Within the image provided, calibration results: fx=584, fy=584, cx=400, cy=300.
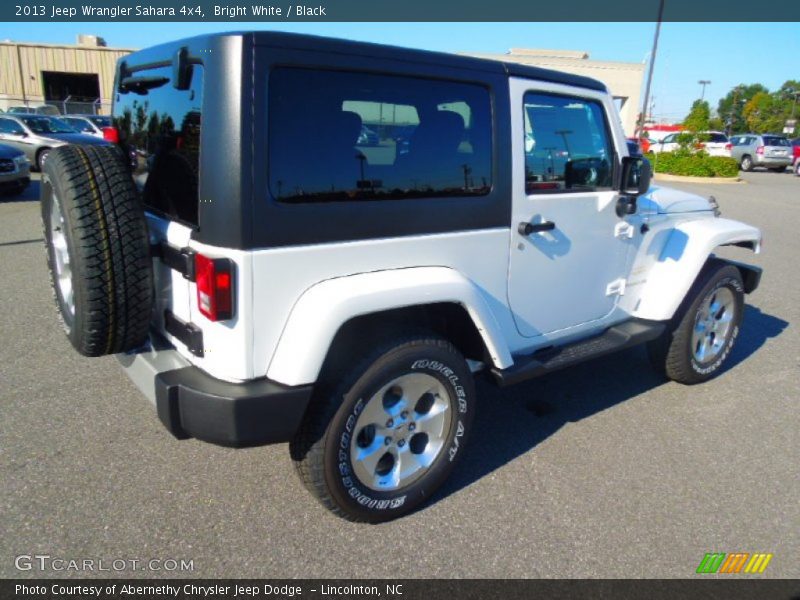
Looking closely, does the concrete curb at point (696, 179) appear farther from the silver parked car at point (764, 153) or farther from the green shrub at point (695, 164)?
the silver parked car at point (764, 153)

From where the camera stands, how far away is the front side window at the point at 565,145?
302 cm

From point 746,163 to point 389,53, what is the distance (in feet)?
102

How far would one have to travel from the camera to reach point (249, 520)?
2.66 meters

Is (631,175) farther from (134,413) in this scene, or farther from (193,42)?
(134,413)

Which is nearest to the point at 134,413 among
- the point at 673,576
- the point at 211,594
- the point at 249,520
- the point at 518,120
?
the point at 249,520

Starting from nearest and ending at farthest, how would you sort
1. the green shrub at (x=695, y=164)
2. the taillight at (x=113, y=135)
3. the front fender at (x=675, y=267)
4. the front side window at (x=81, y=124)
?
the taillight at (x=113, y=135)
the front fender at (x=675, y=267)
the front side window at (x=81, y=124)
the green shrub at (x=695, y=164)

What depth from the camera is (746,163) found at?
28.2 metres

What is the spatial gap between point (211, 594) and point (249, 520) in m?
0.42

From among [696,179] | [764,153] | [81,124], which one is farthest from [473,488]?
[764,153]

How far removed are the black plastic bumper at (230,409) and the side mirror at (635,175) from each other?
225 centimetres

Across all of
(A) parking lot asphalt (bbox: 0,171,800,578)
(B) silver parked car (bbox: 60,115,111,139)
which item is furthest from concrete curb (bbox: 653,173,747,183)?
(B) silver parked car (bbox: 60,115,111,139)

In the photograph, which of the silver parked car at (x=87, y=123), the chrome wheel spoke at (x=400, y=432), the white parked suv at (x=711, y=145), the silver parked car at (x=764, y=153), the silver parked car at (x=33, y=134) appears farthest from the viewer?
the silver parked car at (x=764, y=153)

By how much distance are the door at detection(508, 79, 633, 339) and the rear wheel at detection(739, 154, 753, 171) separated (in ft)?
96.1

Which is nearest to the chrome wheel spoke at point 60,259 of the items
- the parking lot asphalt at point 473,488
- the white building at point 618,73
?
the parking lot asphalt at point 473,488
